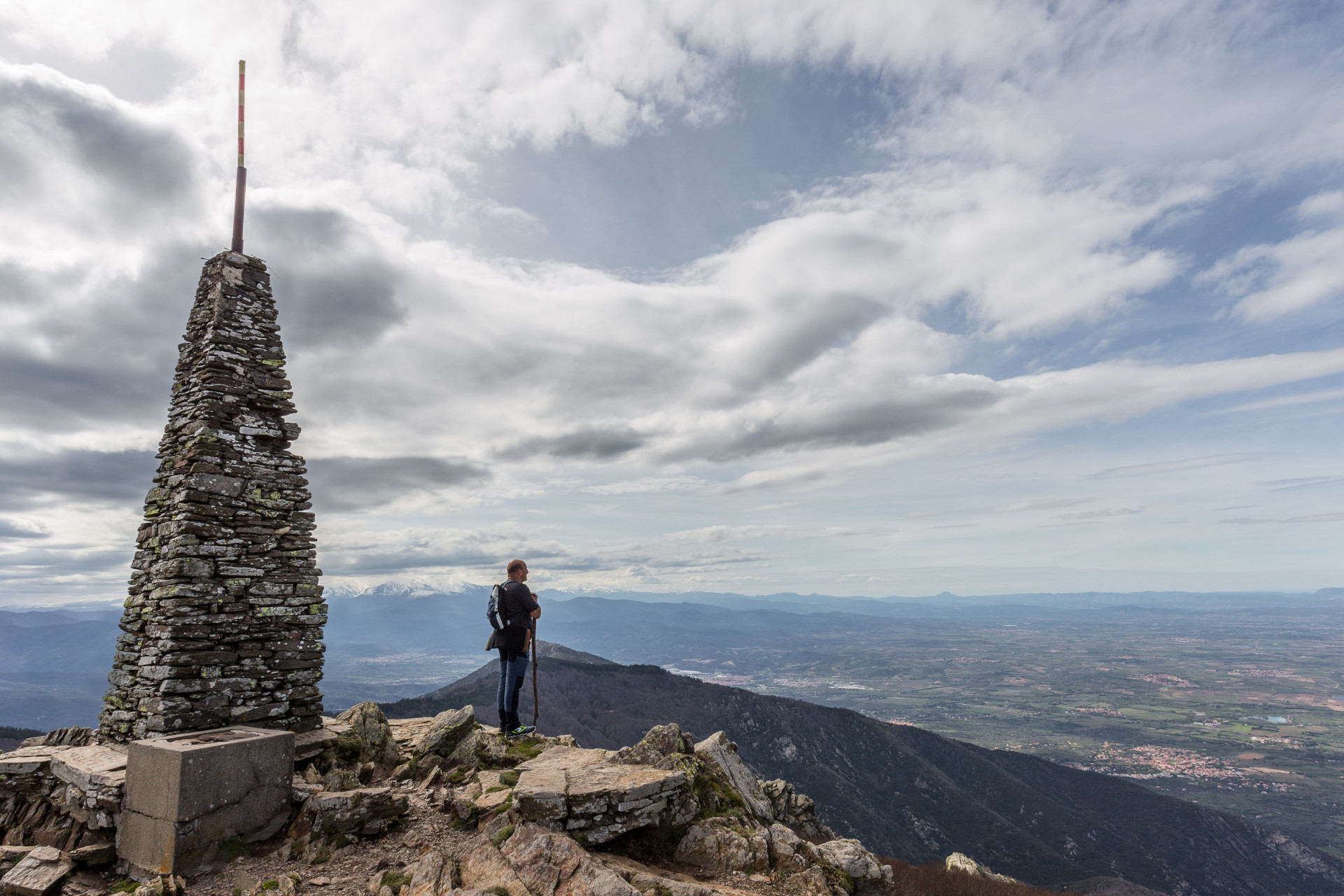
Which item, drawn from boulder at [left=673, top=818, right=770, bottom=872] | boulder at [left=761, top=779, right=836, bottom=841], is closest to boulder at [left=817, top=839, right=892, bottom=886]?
boulder at [left=673, top=818, right=770, bottom=872]

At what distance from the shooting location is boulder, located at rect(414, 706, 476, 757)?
14492mm

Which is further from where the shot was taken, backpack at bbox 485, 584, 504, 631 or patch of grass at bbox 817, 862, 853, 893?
backpack at bbox 485, 584, 504, 631

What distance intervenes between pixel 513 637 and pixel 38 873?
8.67 meters

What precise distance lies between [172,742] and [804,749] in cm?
15068

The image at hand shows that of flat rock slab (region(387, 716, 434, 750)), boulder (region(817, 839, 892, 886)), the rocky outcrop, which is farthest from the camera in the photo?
flat rock slab (region(387, 716, 434, 750))

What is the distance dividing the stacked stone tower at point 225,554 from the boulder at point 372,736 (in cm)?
113

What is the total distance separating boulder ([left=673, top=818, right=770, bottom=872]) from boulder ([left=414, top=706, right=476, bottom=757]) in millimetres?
5667

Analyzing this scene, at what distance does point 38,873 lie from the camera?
983 cm

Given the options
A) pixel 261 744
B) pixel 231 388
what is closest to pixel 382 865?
pixel 261 744

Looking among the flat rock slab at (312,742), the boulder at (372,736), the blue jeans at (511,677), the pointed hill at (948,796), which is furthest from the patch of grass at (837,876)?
the pointed hill at (948,796)

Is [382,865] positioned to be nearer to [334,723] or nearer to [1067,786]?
[334,723]

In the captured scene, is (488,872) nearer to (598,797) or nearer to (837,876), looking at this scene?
(598,797)

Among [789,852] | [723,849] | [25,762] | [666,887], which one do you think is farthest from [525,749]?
[25,762]

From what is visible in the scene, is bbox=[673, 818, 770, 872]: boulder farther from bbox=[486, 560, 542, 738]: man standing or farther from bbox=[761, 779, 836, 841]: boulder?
bbox=[761, 779, 836, 841]: boulder
